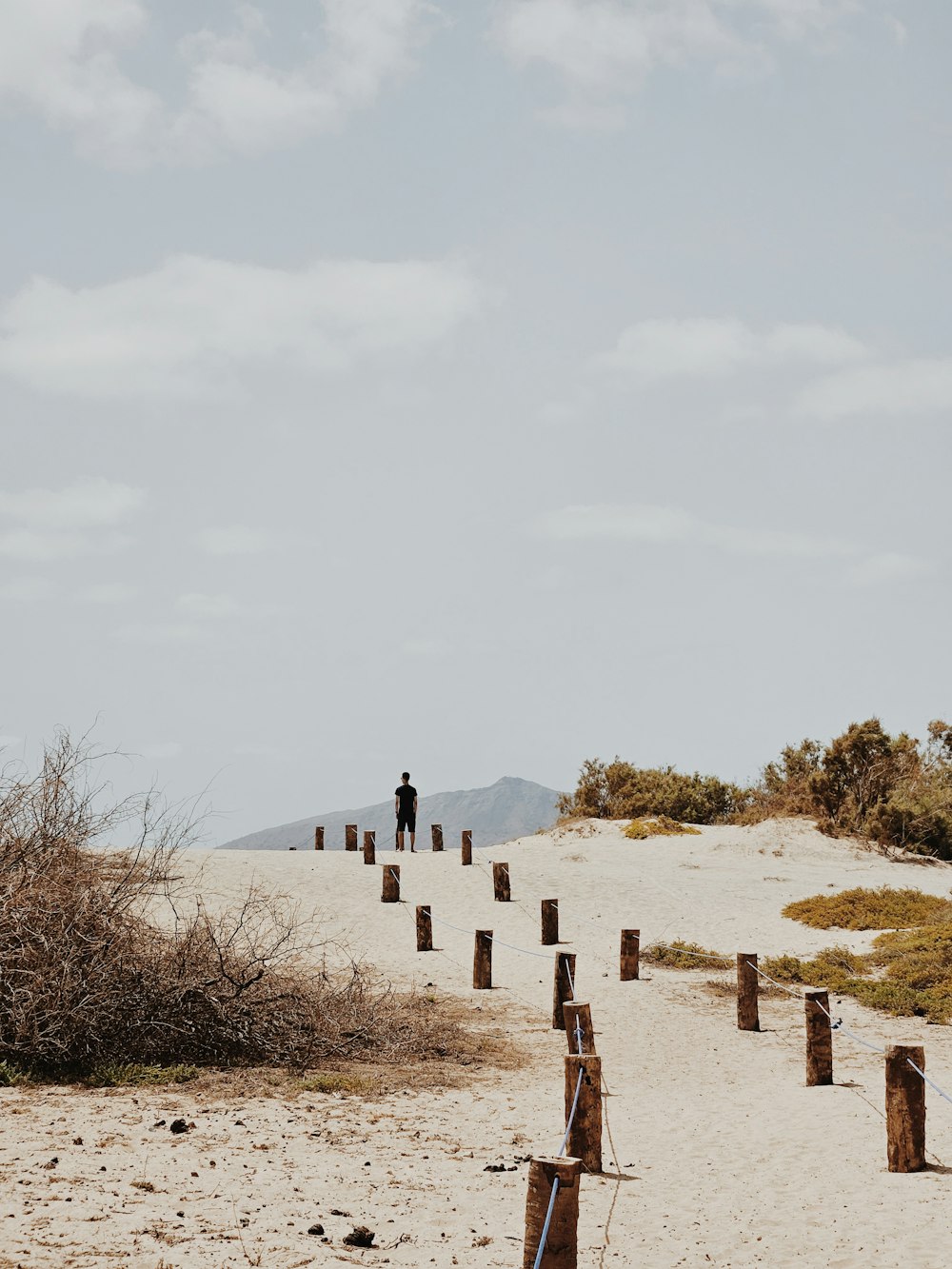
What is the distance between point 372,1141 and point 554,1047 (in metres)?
3.91

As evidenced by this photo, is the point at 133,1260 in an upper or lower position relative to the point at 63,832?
lower

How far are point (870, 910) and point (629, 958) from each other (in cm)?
619

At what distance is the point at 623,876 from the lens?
21.8m

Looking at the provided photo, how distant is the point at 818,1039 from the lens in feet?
30.4

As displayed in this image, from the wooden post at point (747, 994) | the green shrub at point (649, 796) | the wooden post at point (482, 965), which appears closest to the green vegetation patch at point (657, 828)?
the green shrub at point (649, 796)

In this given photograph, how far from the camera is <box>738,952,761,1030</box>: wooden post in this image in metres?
11.6

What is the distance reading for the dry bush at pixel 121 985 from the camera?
339 inches

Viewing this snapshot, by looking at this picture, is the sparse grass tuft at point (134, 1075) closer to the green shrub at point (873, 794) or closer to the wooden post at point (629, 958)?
the wooden post at point (629, 958)

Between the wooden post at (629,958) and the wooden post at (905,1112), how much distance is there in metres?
7.32

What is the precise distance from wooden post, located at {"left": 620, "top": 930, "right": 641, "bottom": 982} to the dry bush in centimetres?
398

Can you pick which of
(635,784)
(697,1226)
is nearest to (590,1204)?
(697,1226)

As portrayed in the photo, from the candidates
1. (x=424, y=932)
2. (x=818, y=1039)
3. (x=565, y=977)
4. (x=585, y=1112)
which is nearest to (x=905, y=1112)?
(x=585, y=1112)

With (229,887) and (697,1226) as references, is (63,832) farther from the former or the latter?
(229,887)

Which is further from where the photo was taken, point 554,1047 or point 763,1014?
point 763,1014
